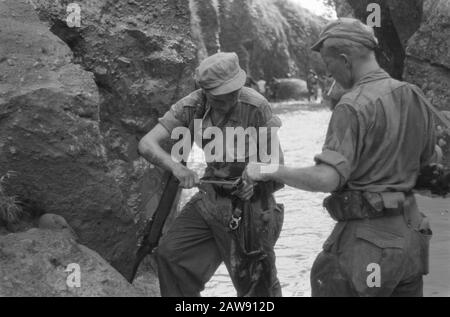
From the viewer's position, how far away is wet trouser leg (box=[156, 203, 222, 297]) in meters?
4.38

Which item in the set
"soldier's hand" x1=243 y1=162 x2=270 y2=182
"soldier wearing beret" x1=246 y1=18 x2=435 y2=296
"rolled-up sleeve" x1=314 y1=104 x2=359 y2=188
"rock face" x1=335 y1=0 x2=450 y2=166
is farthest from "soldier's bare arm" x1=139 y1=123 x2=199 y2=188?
"rock face" x1=335 y1=0 x2=450 y2=166

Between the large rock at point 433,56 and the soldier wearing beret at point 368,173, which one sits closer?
the soldier wearing beret at point 368,173

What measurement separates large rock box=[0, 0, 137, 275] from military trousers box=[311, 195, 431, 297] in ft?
6.43

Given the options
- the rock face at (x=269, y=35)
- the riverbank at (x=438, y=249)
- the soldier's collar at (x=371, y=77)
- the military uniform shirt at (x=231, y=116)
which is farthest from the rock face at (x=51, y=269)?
the rock face at (x=269, y=35)

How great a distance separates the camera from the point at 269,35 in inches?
1727

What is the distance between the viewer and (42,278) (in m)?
4.29

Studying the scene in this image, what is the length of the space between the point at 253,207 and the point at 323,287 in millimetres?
962

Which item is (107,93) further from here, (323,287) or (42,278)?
(323,287)

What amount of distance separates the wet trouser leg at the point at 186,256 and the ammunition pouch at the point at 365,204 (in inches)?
46.3

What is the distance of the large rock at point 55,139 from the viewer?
478 cm

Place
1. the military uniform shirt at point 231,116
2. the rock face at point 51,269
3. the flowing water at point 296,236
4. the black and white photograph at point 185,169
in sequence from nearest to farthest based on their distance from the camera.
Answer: the black and white photograph at point 185,169, the rock face at point 51,269, the military uniform shirt at point 231,116, the flowing water at point 296,236

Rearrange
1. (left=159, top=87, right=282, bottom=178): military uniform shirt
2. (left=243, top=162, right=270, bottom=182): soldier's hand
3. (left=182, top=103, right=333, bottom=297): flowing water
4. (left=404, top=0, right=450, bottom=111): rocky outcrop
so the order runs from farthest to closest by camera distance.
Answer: (left=404, top=0, right=450, bottom=111): rocky outcrop < (left=182, top=103, right=333, bottom=297): flowing water < (left=159, top=87, right=282, bottom=178): military uniform shirt < (left=243, top=162, right=270, bottom=182): soldier's hand

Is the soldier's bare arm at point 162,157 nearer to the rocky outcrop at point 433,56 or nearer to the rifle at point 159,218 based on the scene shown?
the rifle at point 159,218

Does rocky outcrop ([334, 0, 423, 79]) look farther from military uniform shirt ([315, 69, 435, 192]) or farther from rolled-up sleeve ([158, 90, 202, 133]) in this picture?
military uniform shirt ([315, 69, 435, 192])
